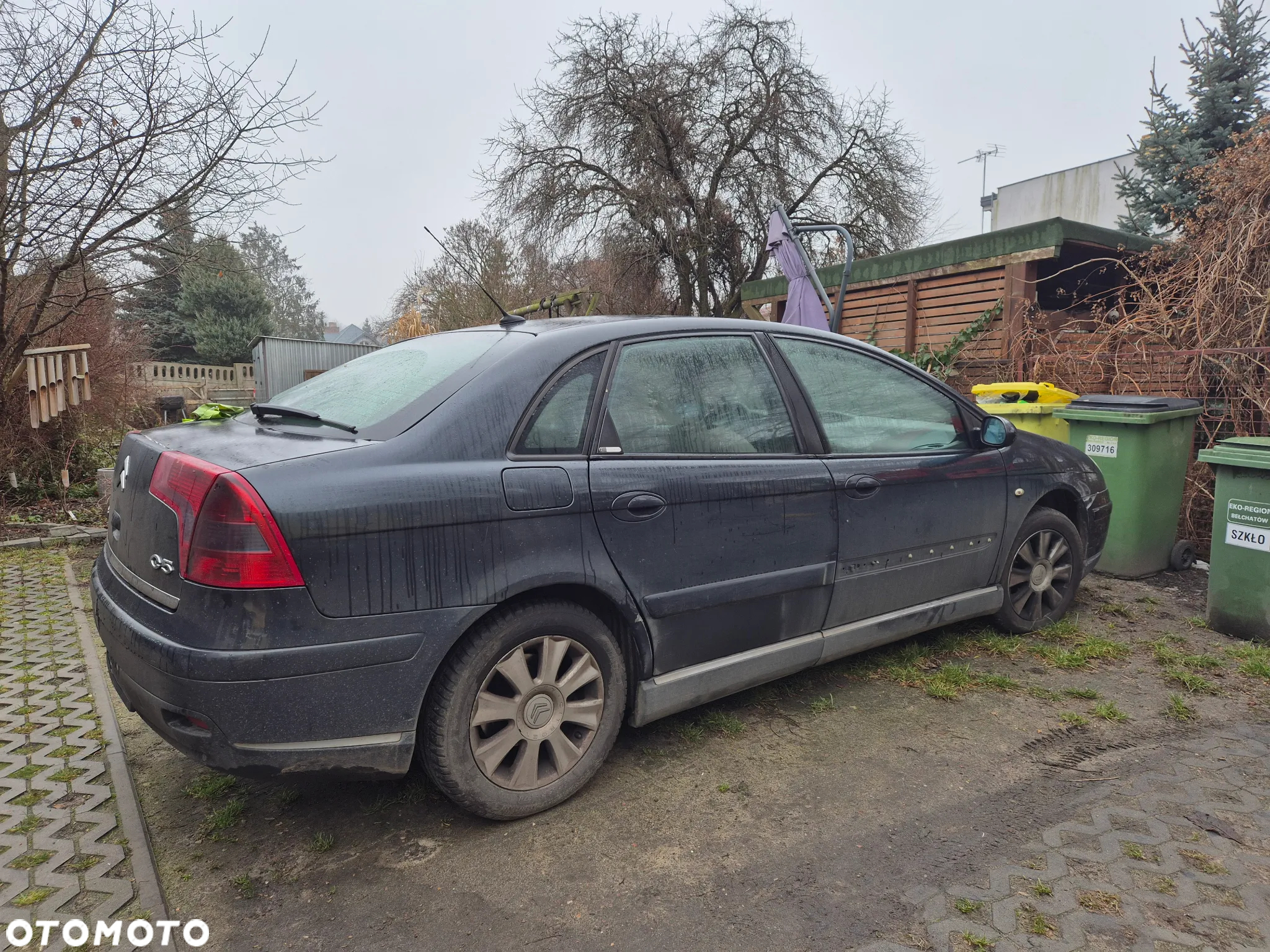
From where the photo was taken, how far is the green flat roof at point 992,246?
9070mm

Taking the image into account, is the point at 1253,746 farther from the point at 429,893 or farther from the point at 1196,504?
the point at 1196,504

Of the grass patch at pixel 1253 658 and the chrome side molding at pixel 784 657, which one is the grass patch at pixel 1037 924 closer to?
the chrome side molding at pixel 784 657

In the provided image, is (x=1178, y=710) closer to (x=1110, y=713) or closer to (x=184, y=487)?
(x=1110, y=713)

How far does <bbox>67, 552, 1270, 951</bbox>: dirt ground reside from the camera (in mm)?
2137

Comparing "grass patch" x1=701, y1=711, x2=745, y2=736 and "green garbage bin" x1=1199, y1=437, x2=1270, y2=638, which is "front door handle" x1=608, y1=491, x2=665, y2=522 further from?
"green garbage bin" x1=1199, y1=437, x2=1270, y2=638

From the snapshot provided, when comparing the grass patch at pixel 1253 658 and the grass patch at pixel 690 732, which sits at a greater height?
the grass patch at pixel 1253 658

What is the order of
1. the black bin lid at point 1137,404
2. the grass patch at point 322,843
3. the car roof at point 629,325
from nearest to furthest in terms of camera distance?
the grass patch at point 322,843 < the car roof at point 629,325 < the black bin lid at point 1137,404

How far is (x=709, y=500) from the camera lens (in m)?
2.86

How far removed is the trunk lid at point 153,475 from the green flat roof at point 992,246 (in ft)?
28.5

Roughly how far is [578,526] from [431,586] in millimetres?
507

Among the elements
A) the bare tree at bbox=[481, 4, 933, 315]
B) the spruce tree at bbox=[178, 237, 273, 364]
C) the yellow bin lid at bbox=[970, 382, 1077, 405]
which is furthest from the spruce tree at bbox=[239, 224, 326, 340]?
the yellow bin lid at bbox=[970, 382, 1077, 405]

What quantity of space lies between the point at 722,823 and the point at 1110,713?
1874 millimetres

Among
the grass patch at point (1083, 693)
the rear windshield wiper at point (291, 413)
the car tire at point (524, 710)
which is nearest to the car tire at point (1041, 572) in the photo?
the grass patch at point (1083, 693)

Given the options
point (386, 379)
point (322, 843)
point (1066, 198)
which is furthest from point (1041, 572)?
point (1066, 198)
